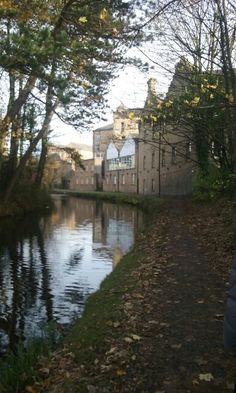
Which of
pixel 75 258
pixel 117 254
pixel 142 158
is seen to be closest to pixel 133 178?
pixel 142 158

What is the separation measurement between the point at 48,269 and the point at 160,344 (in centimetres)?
819

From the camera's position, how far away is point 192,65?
1689 centimetres

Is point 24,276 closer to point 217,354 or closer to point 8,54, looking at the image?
point 8,54

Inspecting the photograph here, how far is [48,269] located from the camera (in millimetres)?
13711

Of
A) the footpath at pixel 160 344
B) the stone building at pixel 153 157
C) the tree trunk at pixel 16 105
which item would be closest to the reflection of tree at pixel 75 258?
the footpath at pixel 160 344

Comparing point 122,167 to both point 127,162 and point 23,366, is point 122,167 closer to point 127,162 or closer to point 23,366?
point 127,162

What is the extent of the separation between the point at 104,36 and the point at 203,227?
6.78m

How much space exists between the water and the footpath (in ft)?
5.28

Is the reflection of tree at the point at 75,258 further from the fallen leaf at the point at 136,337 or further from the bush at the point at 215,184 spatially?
the fallen leaf at the point at 136,337

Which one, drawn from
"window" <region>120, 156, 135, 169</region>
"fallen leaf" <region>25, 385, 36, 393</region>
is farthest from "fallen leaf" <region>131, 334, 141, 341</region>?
"window" <region>120, 156, 135, 169</region>

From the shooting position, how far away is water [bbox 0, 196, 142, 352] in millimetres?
9141

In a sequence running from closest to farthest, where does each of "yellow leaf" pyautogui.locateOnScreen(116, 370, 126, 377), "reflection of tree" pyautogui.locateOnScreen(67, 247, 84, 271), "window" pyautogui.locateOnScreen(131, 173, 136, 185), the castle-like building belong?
"yellow leaf" pyautogui.locateOnScreen(116, 370, 126, 377) < "reflection of tree" pyautogui.locateOnScreen(67, 247, 84, 271) < the castle-like building < "window" pyautogui.locateOnScreen(131, 173, 136, 185)

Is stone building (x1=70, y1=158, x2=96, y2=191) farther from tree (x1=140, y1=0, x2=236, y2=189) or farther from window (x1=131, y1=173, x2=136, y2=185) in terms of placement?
tree (x1=140, y1=0, x2=236, y2=189)

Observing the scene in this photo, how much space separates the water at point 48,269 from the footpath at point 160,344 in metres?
1.61
